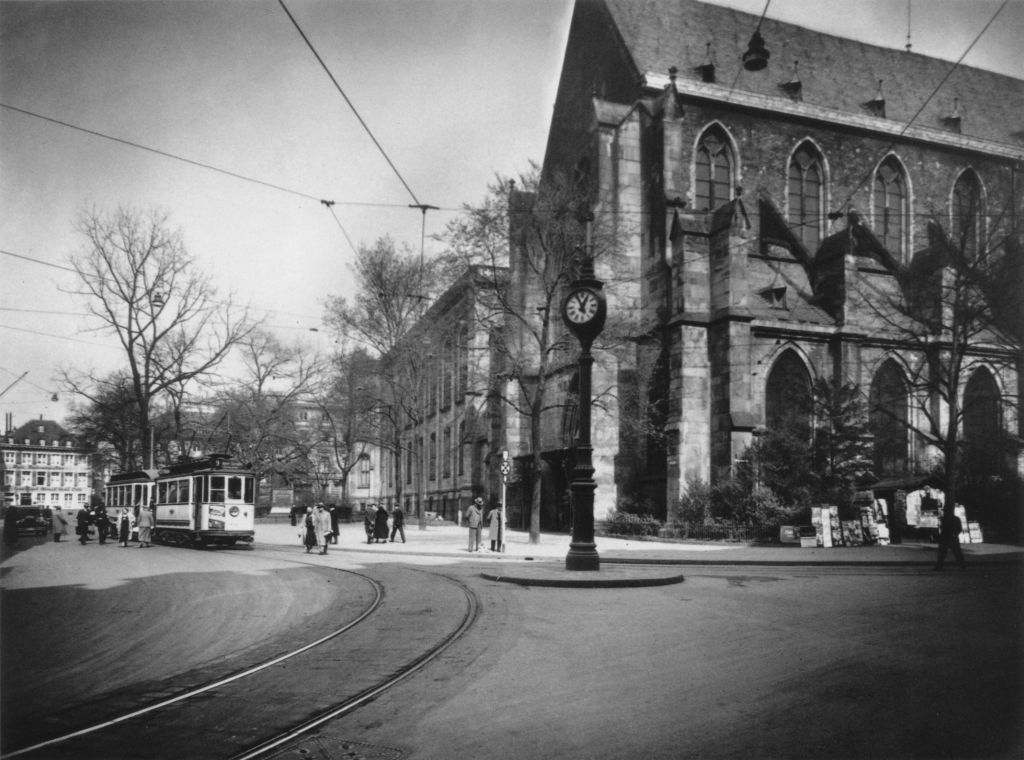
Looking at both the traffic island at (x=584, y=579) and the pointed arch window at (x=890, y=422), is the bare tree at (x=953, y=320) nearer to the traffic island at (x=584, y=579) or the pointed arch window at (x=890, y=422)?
the pointed arch window at (x=890, y=422)

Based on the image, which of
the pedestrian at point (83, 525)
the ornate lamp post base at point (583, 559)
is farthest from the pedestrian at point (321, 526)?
the pedestrian at point (83, 525)

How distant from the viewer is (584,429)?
14375 mm

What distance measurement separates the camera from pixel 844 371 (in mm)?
30656

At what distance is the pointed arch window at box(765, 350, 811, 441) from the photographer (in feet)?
98.8

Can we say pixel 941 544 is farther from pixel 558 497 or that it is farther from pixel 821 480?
pixel 558 497

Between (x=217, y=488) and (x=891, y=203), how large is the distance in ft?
103

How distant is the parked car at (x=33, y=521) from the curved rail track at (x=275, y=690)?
30.8m

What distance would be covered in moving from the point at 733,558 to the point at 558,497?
46.4ft

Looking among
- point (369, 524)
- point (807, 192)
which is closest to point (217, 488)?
point (369, 524)

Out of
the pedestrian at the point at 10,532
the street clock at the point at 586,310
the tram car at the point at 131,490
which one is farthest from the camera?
the tram car at the point at 131,490

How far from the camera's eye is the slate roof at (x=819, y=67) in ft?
114

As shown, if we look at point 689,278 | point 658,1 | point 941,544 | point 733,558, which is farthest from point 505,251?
point 658,1

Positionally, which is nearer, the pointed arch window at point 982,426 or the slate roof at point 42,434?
the pointed arch window at point 982,426

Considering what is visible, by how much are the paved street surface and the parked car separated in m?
22.1
